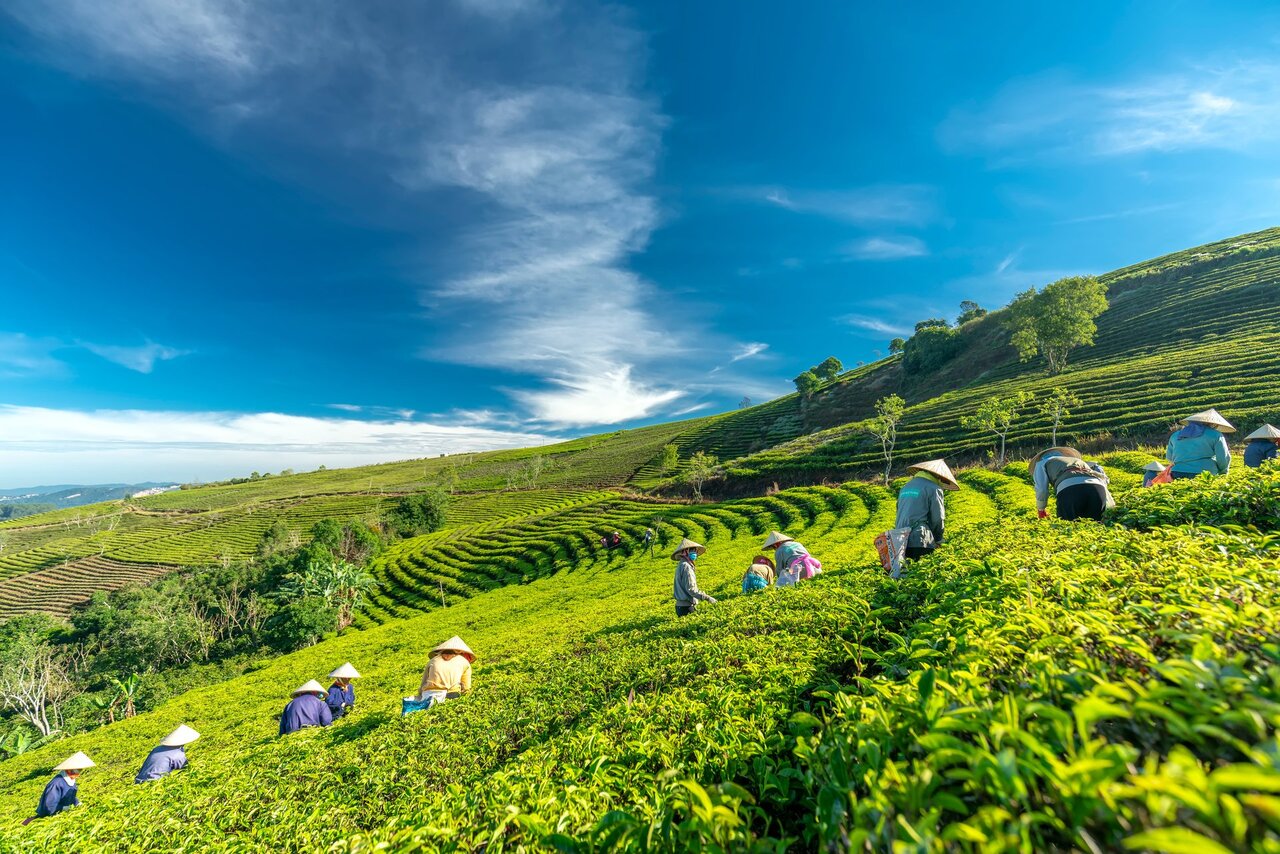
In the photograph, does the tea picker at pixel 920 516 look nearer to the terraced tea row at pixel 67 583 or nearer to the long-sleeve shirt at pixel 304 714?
Result: the long-sleeve shirt at pixel 304 714

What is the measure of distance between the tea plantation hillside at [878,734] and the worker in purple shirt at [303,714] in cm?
331

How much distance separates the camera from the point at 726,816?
1910 millimetres

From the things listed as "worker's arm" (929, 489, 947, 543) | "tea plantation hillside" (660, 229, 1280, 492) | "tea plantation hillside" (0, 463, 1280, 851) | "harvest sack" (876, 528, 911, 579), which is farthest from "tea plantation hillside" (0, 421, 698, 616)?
"tea plantation hillside" (0, 463, 1280, 851)

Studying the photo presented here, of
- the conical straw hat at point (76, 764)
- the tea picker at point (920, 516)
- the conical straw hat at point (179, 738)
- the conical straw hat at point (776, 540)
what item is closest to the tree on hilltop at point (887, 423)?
the conical straw hat at point (776, 540)

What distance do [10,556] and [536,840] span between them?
6344 inches

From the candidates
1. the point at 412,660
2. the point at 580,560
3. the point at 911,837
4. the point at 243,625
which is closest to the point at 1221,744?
the point at 911,837

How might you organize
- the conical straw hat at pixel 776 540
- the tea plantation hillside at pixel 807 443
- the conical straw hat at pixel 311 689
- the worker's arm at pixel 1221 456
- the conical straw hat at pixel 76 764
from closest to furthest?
the worker's arm at pixel 1221 456 < the conical straw hat at pixel 76 764 < the conical straw hat at pixel 776 540 < the conical straw hat at pixel 311 689 < the tea plantation hillside at pixel 807 443

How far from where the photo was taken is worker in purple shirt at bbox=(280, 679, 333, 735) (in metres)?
10.6

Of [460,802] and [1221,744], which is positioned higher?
[1221,744]

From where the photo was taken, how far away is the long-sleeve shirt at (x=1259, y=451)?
1016 cm

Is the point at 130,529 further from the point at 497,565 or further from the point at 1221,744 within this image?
A: the point at 1221,744

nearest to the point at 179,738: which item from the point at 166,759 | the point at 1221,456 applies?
the point at 166,759

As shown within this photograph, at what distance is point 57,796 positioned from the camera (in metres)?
9.89

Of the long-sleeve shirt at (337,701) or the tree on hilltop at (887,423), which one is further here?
the tree on hilltop at (887,423)
